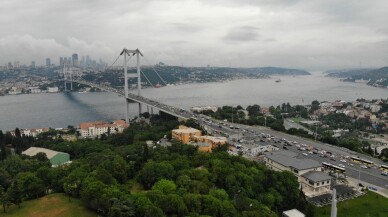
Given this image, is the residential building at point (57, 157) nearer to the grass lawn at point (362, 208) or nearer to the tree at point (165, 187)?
the tree at point (165, 187)

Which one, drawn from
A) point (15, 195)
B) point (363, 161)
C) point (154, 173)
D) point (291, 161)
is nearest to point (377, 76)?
point (363, 161)

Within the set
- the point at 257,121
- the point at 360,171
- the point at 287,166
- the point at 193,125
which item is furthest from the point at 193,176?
the point at 257,121

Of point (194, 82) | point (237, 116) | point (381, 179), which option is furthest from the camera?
point (194, 82)

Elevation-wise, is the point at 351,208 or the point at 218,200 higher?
the point at 218,200

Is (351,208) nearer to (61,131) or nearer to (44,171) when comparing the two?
(44,171)

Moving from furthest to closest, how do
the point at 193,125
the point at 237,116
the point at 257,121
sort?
the point at 237,116, the point at 257,121, the point at 193,125
